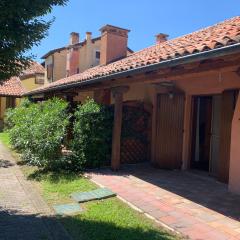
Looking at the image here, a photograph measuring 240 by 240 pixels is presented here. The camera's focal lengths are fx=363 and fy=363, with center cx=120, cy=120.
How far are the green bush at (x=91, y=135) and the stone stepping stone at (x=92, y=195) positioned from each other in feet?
7.75

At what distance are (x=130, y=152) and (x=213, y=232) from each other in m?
5.97

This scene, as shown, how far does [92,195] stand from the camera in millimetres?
7652

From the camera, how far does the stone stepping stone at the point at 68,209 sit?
6.72 meters

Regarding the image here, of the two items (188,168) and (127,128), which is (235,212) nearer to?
(188,168)

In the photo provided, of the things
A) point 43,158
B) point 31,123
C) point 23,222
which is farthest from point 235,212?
point 31,123

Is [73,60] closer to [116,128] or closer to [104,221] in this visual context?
[116,128]

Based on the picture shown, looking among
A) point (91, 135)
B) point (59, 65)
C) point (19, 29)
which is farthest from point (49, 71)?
point (19, 29)

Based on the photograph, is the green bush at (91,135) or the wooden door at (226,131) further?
the green bush at (91,135)

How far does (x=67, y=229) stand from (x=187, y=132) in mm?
5617

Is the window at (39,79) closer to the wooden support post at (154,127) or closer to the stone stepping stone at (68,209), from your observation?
the wooden support post at (154,127)

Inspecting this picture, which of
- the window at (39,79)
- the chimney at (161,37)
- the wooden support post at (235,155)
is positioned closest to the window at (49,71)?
the window at (39,79)

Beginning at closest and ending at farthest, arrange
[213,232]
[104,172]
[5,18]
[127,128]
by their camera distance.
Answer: [5,18] → [213,232] → [104,172] → [127,128]

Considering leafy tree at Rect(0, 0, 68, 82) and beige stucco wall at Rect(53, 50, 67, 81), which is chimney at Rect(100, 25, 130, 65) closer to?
beige stucco wall at Rect(53, 50, 67, 81)

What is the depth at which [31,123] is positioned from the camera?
39.3 ft
